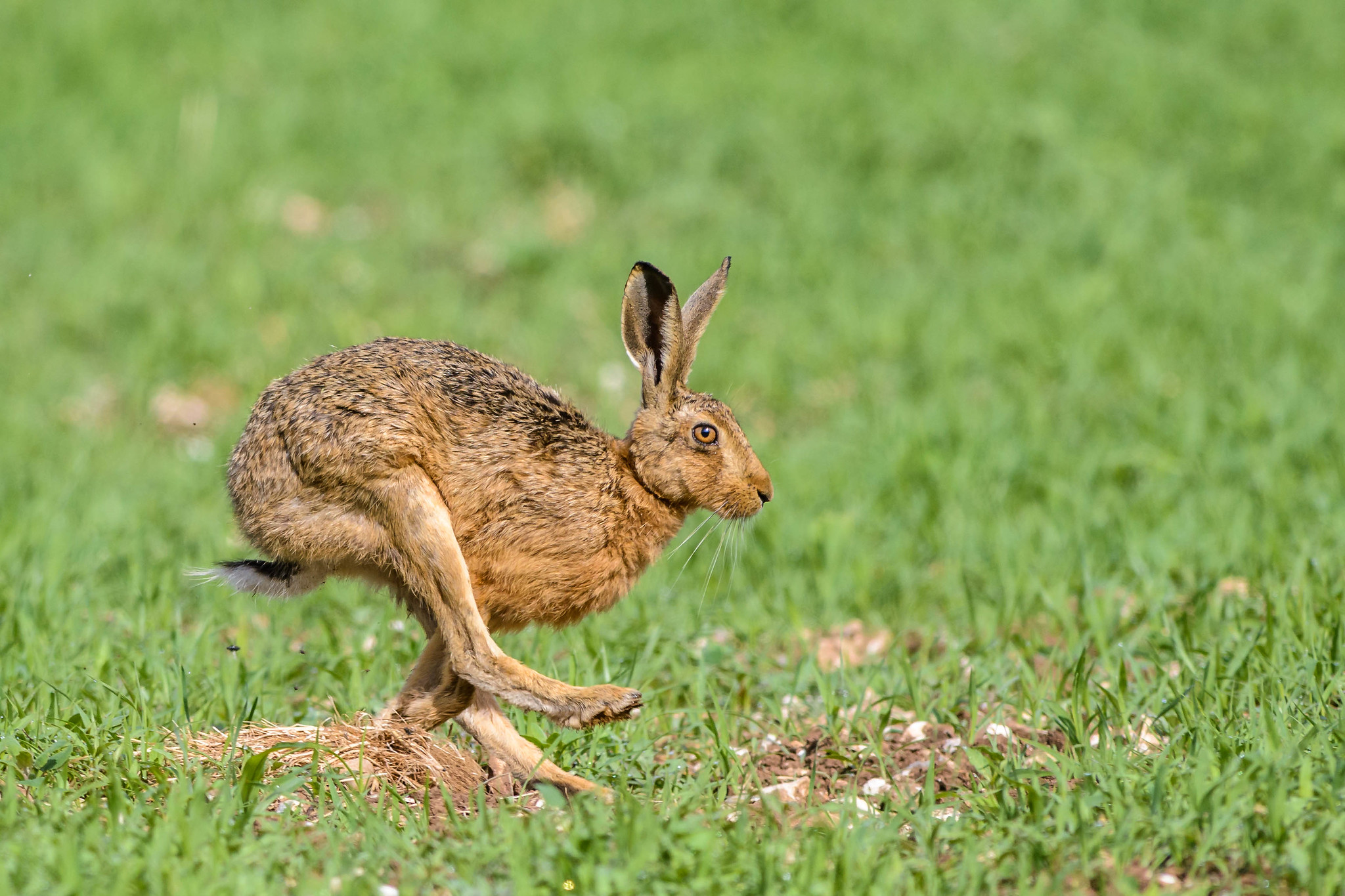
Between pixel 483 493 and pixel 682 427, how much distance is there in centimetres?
65

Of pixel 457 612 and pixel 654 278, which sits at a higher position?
pixel 654 278

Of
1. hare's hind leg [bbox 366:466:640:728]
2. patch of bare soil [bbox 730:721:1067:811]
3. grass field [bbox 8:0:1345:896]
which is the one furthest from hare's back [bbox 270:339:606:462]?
patch of bare soil [bbox 730:721:1067:811]

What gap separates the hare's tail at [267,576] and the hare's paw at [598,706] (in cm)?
83

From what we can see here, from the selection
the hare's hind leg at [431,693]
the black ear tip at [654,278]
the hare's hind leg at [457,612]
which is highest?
the black ear tip at [654,278]

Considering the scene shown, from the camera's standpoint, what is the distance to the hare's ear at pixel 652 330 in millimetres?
4074

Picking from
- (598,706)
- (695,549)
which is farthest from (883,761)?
(695,549)

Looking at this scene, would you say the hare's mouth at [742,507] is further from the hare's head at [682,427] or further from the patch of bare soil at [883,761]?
the patch of bare soil at [883,761]

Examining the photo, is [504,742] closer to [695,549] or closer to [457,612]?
[457,612]

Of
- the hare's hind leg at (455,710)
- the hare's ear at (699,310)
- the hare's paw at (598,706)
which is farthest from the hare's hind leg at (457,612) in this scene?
the hare's ear at (699,310)

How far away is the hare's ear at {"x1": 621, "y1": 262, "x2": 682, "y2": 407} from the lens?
407cm

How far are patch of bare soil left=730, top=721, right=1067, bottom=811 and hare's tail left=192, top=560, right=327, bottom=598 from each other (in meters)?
1.37

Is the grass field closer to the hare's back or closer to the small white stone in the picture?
the small white stone

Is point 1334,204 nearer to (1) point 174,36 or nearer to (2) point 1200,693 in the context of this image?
(2) point 1200,693

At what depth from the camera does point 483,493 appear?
392cm
